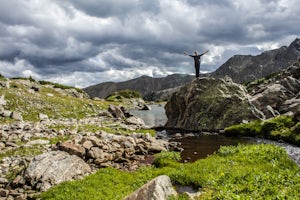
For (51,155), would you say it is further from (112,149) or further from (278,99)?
(278,99)

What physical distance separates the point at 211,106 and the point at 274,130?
49.6 feet

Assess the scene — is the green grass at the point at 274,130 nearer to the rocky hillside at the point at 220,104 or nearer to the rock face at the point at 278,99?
the rocky hillside at the point at 220,104

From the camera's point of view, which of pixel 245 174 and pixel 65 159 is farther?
pixel 65 159

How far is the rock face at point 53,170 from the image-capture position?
20.7 meters

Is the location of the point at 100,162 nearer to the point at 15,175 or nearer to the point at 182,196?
the point at 15,175

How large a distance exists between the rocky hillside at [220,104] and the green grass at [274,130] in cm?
537

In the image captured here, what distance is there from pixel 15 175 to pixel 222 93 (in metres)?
41.8

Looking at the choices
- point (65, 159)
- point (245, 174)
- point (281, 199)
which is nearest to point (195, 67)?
point (65, 159)

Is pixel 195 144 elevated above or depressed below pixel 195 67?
below

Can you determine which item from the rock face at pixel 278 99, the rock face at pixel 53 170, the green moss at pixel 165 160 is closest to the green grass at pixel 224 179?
the green moss at pixel 165 160

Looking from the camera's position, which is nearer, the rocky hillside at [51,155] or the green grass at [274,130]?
the rocky hillside at [51,155]

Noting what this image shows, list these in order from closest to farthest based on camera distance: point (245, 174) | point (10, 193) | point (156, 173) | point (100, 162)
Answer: point (245, 174)
point (10, 193)
point (156, 173)
point (100, 162)

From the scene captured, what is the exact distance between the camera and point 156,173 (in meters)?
21.1

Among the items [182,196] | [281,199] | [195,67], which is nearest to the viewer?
[281,199]
